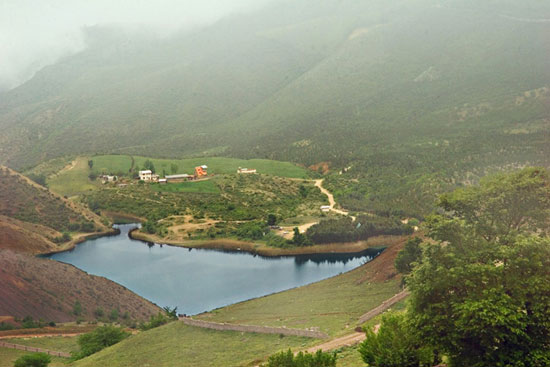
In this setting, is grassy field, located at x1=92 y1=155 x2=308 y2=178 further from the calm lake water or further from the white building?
the calm lake water

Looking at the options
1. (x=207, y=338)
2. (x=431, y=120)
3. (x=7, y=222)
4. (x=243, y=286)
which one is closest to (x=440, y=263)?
(x=207, y=338)

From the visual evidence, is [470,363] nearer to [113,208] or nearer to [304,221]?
[304,221]

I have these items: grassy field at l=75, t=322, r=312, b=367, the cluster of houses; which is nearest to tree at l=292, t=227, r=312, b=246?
grassy field at l=75, t=322, r=312, b=367

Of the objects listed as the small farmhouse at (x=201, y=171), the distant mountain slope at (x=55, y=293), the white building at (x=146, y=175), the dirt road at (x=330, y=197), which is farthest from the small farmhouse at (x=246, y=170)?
the distant mountain slope at (x=55, y=293)

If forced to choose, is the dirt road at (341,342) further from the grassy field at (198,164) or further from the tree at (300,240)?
the grassy field at (198,164)

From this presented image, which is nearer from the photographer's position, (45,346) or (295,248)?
(45,346)

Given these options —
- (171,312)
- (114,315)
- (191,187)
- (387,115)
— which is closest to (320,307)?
(171,312)

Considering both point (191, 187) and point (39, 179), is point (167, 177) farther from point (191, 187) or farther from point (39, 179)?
point (39, 179)
